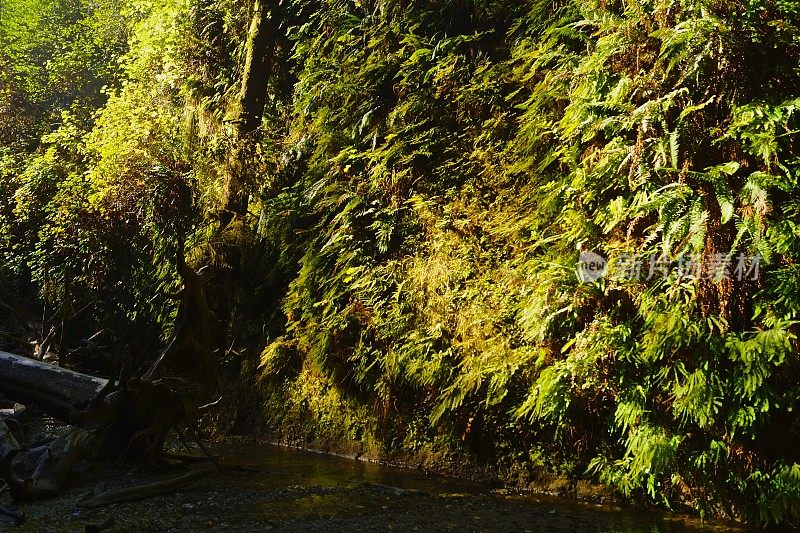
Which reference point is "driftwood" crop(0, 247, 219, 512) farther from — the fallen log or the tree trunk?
the tree trunk

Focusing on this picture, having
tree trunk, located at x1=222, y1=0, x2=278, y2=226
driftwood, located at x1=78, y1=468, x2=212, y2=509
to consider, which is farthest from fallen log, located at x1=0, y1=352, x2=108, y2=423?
tree trunk, located at x1=222, y1=0, x2=278, y2=226

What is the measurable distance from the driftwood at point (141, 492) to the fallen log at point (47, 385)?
184 centimetres

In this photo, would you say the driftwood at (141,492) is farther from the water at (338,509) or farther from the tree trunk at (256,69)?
the tree trunk at (256,69)

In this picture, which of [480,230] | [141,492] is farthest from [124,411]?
[480,230]

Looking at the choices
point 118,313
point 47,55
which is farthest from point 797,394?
point 47,55

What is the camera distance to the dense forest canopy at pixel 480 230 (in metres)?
4.91

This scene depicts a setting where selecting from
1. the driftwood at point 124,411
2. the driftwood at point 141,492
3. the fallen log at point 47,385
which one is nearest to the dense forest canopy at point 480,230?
the driftwood at point 124,411

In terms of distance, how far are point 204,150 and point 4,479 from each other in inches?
287

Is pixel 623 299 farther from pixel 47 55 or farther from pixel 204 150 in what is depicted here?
pixel 47 55

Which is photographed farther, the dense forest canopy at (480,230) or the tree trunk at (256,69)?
the tree trunk at (256,69)

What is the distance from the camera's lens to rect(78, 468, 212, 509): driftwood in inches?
205

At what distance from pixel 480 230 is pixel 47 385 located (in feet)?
18.1

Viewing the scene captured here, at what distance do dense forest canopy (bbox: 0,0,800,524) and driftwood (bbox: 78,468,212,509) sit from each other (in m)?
1.60

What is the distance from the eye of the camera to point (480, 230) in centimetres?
733
